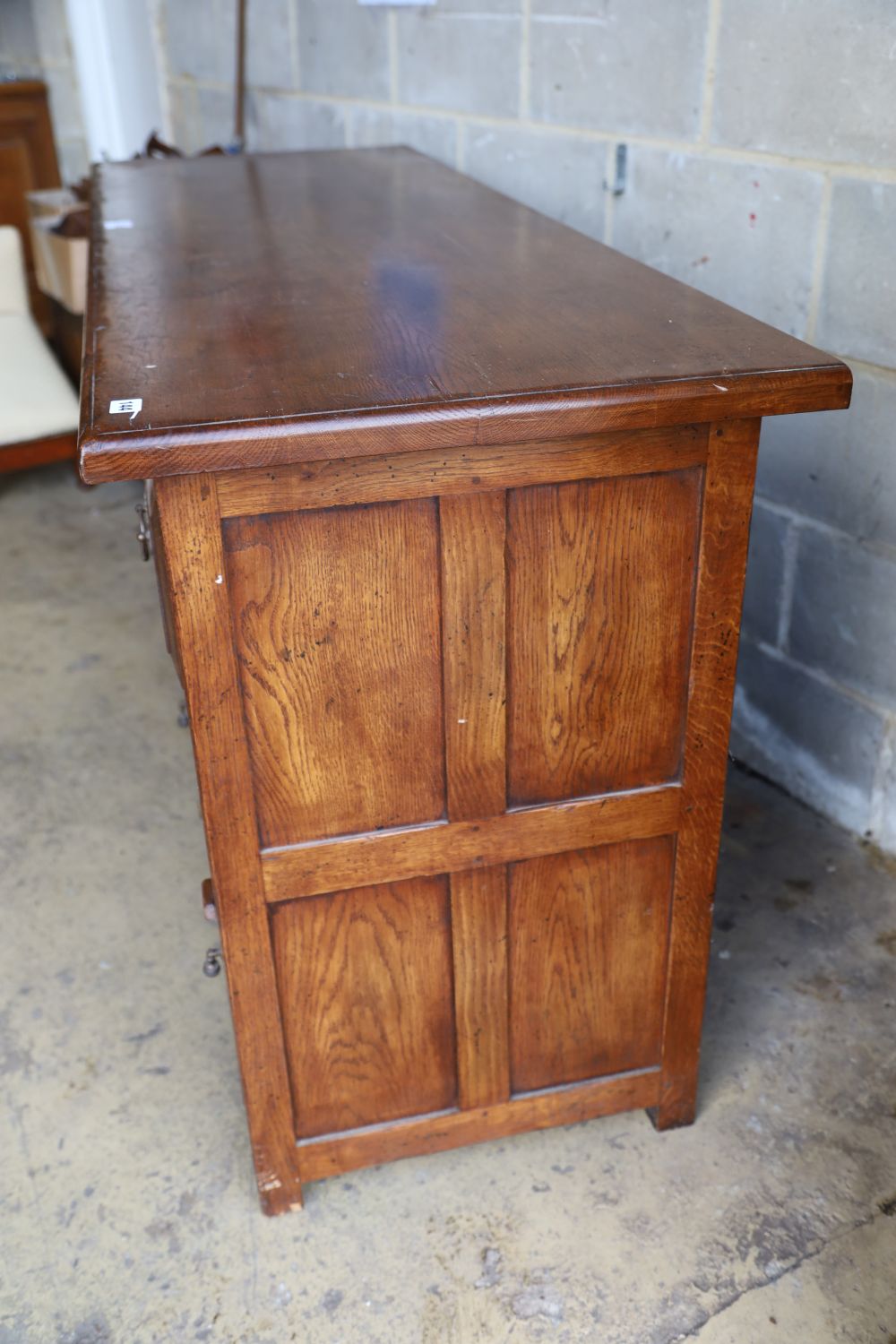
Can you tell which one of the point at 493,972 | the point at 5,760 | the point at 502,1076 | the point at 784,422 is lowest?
the point at 5,760

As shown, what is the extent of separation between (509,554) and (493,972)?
0.55 m

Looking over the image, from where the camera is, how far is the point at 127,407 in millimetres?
1182

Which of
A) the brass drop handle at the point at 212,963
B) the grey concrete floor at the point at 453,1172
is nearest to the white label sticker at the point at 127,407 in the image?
the brass drop handle at the point at 212,963

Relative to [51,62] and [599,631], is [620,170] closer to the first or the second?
[599,631]

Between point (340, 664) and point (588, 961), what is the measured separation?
539mm

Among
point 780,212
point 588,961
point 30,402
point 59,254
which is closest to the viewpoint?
point 588,961

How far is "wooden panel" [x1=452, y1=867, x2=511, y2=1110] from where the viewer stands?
4.83ft

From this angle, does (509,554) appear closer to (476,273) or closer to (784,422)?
(476,273)

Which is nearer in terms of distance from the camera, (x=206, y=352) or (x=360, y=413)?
(x=360, y=413)

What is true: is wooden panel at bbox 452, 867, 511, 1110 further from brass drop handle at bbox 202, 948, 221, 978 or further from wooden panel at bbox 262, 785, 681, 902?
brass drop handle at bbox 202, 948, 221, 978

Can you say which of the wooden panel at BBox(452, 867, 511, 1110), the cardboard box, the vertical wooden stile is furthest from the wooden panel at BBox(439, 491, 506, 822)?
the cardboard box

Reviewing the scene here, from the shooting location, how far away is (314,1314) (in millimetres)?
1456

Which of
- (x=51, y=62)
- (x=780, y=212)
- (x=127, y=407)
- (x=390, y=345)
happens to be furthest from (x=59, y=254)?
Result: (x=127, y=407)

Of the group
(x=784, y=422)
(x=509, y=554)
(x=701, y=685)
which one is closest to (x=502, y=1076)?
(x=701, y=685)
